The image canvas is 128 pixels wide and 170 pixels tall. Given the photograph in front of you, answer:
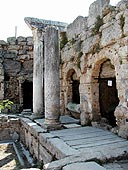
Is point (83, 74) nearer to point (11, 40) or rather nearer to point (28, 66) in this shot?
point (28, 66)

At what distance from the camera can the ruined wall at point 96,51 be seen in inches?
206

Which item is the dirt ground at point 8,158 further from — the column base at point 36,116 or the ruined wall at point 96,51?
the ruined wall at point 96,51

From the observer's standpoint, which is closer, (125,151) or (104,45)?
(125,151)

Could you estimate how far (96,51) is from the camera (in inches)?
255

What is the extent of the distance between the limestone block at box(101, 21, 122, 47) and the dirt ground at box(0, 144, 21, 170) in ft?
14.5

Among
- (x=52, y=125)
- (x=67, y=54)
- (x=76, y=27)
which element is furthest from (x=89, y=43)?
(x=52, y=125)

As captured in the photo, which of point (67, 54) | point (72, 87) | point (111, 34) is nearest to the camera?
point (111, 34)

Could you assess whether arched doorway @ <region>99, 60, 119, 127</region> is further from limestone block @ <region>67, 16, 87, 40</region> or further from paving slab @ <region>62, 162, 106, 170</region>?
paving slab @ <region>62, 162, 106, 170</region>

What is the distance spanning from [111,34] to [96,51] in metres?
0.95

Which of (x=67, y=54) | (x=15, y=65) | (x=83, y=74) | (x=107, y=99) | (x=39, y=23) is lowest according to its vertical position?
(x=107, y=99)

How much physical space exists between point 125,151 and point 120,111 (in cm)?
141

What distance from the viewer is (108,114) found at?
7543 mm

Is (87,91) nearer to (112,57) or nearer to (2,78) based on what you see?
(112,57)

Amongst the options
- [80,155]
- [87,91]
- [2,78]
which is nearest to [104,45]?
[87,91]
